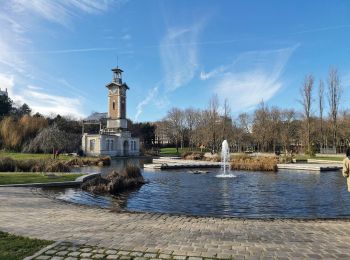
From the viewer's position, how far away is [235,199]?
13984 millimetres

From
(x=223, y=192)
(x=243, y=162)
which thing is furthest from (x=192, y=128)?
(x=223, y=192)

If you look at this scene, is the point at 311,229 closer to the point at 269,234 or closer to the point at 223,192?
the point at 269,234

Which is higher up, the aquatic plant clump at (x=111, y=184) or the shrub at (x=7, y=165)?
the shrub at (x=7, y=165)

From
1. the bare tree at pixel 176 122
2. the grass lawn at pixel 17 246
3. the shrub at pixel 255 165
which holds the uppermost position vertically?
the bare tree at pixel 176 122

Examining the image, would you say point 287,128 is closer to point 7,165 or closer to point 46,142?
point 46,142

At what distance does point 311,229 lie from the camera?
7.78m

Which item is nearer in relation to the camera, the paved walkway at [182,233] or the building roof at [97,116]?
the paved walkway at [182,233]

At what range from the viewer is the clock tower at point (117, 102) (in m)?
71.9

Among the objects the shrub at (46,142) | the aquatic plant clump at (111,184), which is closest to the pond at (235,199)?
the aquatic plant clump at (111,184)

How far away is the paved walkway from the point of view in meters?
6.02

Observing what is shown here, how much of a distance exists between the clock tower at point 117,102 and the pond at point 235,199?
5499 cm

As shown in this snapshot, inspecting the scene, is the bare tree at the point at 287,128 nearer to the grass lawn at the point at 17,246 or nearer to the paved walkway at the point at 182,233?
the paved walkway at the point at 182,233

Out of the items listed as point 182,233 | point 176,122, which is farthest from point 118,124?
point 182,233

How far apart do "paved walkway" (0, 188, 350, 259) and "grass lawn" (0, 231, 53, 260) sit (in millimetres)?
394
